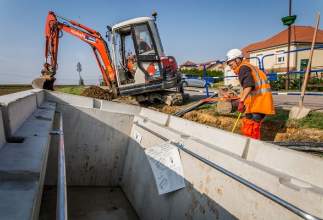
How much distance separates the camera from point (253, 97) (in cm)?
470

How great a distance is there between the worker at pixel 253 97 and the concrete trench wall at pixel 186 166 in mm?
1495

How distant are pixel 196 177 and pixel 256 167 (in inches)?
27.3

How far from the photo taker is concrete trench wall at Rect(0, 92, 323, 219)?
1.87 meters

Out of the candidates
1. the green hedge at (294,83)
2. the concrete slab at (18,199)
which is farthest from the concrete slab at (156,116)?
the green hedge at (294,83)

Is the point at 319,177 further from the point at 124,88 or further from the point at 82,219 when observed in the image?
the point at 124,88

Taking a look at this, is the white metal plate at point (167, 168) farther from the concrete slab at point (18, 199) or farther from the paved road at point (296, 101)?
the paved road at point (296, 101)

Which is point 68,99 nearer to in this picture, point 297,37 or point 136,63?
point 136,63

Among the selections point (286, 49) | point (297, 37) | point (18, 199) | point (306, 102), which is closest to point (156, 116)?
point (18, 199)

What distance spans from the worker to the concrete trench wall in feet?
4.91

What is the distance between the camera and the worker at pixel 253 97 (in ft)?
15.0

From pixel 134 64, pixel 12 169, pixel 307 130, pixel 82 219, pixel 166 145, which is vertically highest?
pixel 134 64

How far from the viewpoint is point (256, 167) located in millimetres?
1995

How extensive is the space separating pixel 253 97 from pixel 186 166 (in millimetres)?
2480

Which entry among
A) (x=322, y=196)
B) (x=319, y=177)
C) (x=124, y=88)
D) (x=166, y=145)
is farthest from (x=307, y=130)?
(x=124, y=88)
